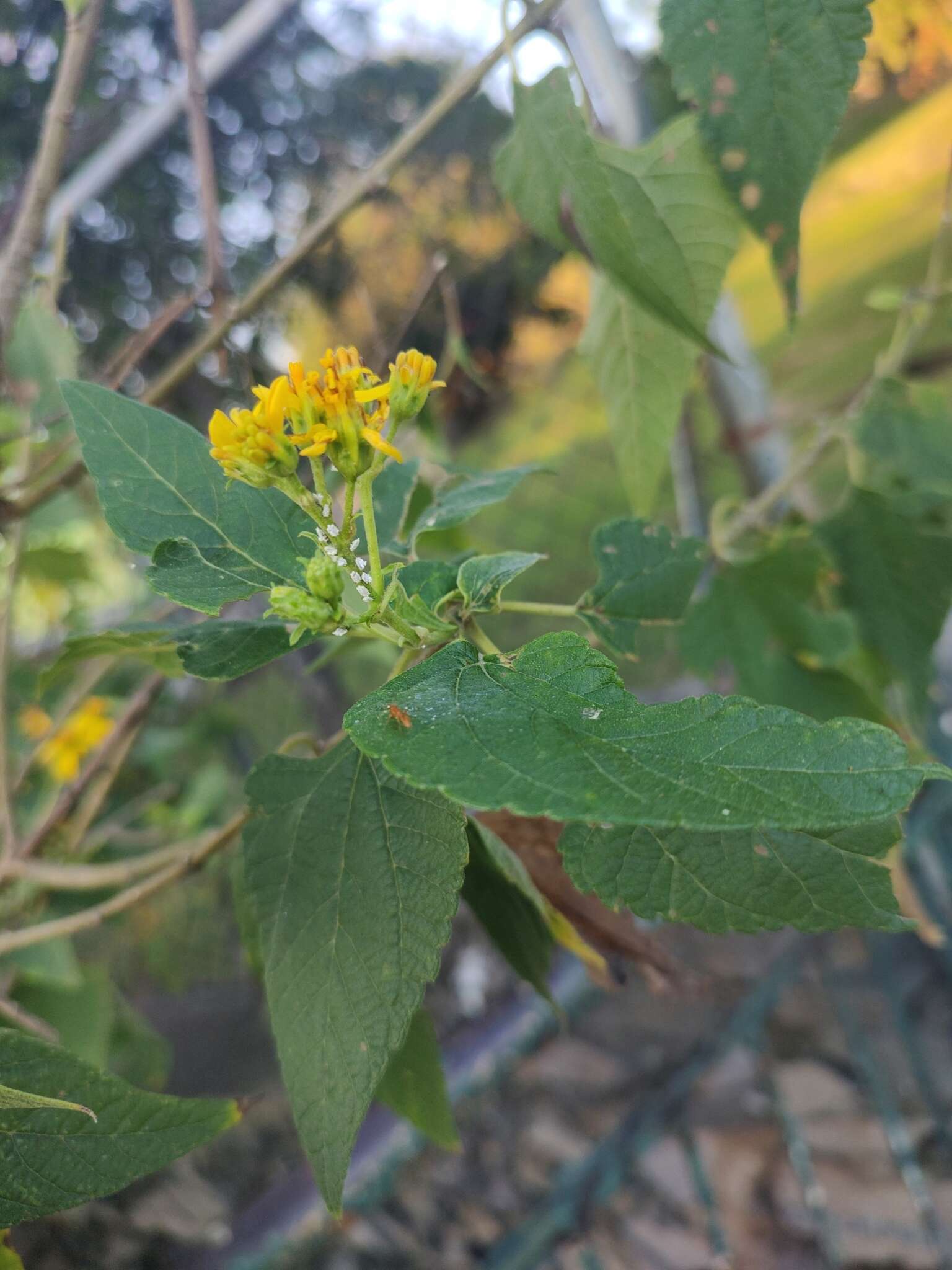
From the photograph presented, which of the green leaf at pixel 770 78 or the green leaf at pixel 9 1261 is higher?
the green leaf at pixel 770 78

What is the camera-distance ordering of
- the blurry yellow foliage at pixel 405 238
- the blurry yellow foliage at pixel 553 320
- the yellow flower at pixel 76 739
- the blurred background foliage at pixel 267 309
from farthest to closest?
the blurry yellow foliage at pixel 553 320, the blurry yellow foliage at pixel 405 238, the yellow flower at pixel 76 739, the blurred background foliage at pixel 267 309

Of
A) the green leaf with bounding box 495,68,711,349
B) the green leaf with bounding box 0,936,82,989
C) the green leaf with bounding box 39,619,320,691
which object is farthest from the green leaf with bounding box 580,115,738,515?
the green leaf with bounding box 0,936,82,989

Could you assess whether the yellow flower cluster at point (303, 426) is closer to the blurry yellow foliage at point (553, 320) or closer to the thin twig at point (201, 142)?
the thin twig at point (201, 142)

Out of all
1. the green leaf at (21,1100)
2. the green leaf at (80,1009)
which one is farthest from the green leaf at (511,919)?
the green leaf at (80,1009)

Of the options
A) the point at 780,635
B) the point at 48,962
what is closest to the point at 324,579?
the point at 780,635

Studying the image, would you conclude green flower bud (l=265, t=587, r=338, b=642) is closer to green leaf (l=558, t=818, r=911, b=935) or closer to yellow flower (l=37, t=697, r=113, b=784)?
green leaf (l=558, t=818, r=911, b=935)

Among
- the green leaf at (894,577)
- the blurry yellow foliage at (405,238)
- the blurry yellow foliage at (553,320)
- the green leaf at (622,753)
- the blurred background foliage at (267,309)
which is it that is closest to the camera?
the green leaf at (622,753)
